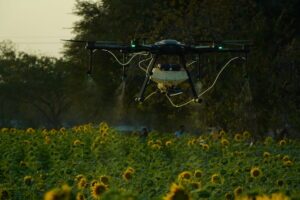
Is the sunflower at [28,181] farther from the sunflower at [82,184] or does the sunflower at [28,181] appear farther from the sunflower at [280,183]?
the sunflower at [280,183]

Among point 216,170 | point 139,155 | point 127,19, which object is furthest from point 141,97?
point 127,19

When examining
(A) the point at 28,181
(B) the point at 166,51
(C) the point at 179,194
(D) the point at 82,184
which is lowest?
(A) the point at 28,181

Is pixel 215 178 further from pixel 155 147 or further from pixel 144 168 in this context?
pixel 155 147

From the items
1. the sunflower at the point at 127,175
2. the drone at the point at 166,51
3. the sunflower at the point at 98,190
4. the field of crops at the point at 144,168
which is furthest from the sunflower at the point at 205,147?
the sunflower at the point at 98,190

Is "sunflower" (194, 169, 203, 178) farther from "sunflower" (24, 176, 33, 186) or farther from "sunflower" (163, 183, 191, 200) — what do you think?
"sunflower" (163, 183, 191, 200)

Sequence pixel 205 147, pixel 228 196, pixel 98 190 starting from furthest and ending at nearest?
1. pixel 205 147
2. pixel 228 196
3. pixel 98 190

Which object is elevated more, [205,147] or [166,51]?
[166,51]

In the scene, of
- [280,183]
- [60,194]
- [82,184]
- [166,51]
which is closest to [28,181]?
[82,184]

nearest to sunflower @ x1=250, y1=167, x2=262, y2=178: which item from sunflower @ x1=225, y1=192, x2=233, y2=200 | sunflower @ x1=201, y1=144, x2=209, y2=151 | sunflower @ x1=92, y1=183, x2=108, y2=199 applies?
sunflower @ x1=225, y1=192, x2=233, y2=200
